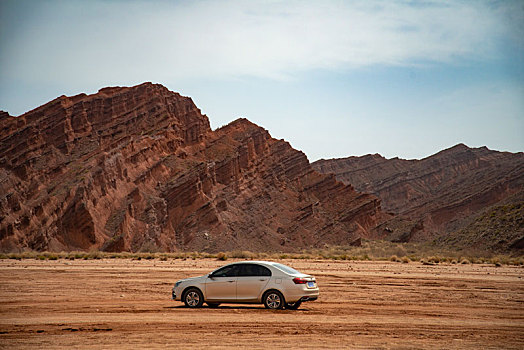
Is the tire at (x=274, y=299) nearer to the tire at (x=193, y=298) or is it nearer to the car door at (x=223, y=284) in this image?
the car door at (x=223, y=284)

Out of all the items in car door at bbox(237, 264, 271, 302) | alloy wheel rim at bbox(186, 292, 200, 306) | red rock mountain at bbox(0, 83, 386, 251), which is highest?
red rock mountain at bbox(0, 83, 386, 251)

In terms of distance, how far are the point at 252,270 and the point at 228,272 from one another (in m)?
0.72

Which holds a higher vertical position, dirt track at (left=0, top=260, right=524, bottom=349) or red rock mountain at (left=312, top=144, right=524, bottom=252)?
red rock mountain at (left=312, top=144, right=524, bottom=252)

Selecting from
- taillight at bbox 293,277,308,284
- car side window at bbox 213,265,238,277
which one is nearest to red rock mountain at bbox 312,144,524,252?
taillight at bbox 293,277,308,284

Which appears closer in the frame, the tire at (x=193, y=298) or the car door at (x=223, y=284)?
the car door at (x=223, y=284)

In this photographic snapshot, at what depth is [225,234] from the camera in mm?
73688

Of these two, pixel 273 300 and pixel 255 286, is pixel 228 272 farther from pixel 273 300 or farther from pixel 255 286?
pixel 273 300

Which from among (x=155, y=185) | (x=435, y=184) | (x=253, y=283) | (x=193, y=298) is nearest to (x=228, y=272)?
(x=253, y=283)

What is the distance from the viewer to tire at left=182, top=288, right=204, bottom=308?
60.3ft

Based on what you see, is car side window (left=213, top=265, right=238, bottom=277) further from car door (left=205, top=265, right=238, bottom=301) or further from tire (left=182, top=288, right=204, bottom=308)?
tire (left=182, top=288, right=204, bottom=308)

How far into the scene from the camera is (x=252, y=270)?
18.0 m

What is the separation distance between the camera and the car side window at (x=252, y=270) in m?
Answer: 17.8

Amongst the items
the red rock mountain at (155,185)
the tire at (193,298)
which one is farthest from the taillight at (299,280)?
the red rock mountain at (155,185)

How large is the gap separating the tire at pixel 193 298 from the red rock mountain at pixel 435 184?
60.7 meters
